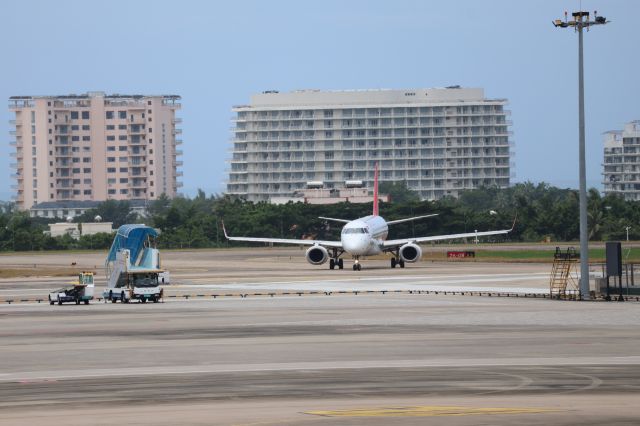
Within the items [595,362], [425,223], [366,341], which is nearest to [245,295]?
[366,341]

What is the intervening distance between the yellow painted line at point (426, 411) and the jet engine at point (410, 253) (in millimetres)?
65039

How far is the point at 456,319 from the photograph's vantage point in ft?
142

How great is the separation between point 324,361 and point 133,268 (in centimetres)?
3273

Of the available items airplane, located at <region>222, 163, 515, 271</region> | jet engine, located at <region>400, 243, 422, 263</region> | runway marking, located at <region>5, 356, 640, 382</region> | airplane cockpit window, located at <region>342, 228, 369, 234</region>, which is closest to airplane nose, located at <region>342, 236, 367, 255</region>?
airplane, located at <region>222, 163, 515, 271</region>

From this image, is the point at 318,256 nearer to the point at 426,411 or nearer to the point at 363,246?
the point at 363,246

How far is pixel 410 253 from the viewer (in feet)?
287

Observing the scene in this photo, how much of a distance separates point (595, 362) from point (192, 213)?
14719cm

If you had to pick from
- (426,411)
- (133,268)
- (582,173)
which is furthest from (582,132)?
(426,411)

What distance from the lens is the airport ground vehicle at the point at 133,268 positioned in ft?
Answer: 188

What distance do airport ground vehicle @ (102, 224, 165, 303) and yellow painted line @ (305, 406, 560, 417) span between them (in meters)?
35.4

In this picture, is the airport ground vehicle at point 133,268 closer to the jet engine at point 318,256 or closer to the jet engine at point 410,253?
the jet engine at point 318,256

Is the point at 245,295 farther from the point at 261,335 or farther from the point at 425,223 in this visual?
the point at 425,223

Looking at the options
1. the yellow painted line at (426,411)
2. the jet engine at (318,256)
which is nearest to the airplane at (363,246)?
the jet engine at (318,256)

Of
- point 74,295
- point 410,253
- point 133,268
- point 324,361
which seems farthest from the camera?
point 410,253
